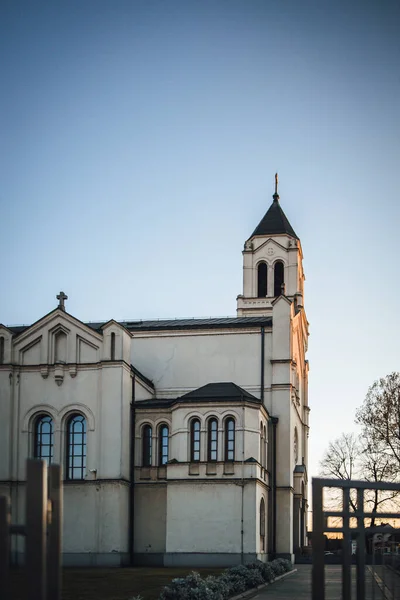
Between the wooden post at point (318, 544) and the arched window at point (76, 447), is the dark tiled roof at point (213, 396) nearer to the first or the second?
the arched window at point (76, 447)

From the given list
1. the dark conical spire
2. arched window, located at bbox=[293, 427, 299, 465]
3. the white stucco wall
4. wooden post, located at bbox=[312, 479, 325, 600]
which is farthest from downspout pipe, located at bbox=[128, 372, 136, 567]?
wooden post, located at bbox=[312, 479, 325, 600]

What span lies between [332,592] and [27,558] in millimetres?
24427

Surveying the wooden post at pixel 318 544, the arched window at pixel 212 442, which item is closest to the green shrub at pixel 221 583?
the arched window at pixel 212 442

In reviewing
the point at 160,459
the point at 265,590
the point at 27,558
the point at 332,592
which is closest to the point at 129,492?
the point at 160,459

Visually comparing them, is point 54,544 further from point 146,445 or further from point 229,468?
point 146,445

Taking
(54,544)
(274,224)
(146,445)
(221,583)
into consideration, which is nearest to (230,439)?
(146,445)

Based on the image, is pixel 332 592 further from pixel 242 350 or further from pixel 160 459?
pixel 242 350

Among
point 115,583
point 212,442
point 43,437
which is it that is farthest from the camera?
point 43,437

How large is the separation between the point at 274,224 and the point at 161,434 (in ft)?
83.9

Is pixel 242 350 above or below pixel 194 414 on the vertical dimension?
above

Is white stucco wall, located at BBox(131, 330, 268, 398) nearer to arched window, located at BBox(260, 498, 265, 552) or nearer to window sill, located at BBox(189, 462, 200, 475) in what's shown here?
arched window, located at BBox(260, 498, 265, 552)

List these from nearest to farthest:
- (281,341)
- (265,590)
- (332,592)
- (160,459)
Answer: (332,592)
(265,590)
(160,459)
(281,341)

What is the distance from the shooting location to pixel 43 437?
54.9 metres

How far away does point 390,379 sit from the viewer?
6912cm
